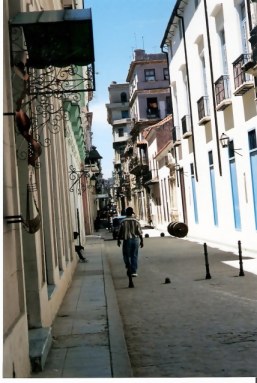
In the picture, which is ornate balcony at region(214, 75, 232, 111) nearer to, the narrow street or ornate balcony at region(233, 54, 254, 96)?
ornate balcony at region(233, 54, 254, 96)

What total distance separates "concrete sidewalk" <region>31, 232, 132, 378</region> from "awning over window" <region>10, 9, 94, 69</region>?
2764 mm

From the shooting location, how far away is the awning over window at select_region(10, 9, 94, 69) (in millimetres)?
4843

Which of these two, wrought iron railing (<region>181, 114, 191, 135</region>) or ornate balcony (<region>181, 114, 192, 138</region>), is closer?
ornate balcony (<region>181, 114, 192, 138</region>)

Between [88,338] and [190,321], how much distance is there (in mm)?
1562

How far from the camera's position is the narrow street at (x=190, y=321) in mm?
5047

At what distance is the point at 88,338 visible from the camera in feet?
19.5

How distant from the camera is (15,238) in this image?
14.1 ft

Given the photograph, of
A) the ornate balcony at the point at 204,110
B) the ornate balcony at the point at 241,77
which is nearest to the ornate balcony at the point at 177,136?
the ornate balcony at the point at 204,110

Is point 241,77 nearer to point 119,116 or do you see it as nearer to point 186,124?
point 186,124

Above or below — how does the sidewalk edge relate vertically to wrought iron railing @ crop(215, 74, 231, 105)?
below

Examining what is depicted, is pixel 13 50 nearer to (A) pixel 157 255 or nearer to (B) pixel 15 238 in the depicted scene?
(B) pixel 15 238

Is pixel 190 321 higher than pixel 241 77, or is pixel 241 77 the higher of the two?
pixel 241 77

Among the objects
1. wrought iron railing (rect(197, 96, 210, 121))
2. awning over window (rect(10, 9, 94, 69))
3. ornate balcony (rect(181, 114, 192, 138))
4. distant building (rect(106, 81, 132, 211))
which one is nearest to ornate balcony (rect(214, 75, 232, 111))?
wrought iron railing (rect(197, 96, 210, 121))

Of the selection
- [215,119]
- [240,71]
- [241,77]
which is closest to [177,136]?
[215,119]
